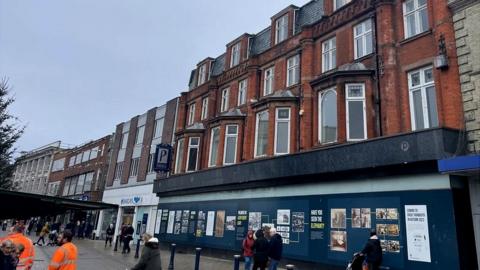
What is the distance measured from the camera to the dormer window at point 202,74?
25.5 meters

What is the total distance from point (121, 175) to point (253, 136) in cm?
2161

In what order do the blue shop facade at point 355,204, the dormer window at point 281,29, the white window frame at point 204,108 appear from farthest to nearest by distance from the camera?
the white window frame at point 204,108 → the dormer window at point 281,29 → the blue shop facade at point 355,204

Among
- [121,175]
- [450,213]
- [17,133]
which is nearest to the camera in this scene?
[450,213]

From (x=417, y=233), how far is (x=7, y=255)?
396 inches

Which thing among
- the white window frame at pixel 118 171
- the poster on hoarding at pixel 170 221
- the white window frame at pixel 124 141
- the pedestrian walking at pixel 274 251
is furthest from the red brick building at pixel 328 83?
the white window frame at pixel 124 141

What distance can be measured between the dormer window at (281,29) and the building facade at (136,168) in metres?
13.2

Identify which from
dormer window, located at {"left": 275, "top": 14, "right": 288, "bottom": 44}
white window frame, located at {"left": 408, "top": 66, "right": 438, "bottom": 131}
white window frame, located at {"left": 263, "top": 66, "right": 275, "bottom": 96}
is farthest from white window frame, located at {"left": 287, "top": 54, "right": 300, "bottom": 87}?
white window frame, located at {"left": 408, "top": 66, "right": 438, "bottom": 131}

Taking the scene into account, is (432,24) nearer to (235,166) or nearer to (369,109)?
(369,109)

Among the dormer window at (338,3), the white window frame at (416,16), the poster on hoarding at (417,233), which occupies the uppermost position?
the dormer window at (338,3)

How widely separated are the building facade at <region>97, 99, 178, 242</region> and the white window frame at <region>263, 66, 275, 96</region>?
39.7ft

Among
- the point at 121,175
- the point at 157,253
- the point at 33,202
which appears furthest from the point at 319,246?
the point at 121,175

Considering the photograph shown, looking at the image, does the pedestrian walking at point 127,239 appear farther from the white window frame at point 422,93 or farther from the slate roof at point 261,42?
the white window frame at point 422,93

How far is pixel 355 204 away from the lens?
12031mm

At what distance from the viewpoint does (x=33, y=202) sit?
50.1ft
